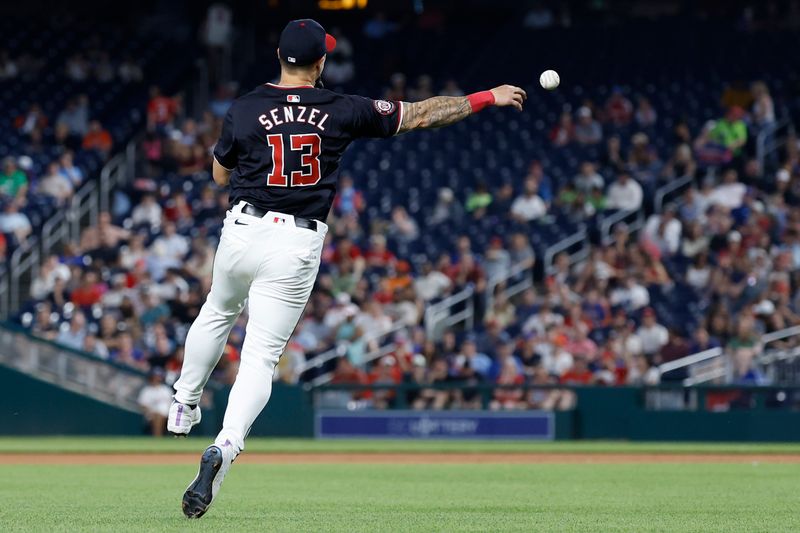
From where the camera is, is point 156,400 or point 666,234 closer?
point 156,400

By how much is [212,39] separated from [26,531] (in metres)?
20.2

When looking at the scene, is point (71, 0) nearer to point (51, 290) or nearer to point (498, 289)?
point (51, 290)

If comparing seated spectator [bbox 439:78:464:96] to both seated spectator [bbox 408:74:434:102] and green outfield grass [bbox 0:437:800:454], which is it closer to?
seated spectator [bbox 408:74:434:102]

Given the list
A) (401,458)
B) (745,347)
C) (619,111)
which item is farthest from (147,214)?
(745,347)

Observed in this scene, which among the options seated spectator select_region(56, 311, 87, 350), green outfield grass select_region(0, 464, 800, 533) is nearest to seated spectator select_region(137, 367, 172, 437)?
seated spectator select_region(56, 311, 87, 350)

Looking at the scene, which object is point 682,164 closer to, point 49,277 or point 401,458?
point 401,458

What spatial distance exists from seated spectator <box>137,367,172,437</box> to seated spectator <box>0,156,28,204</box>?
179 inches

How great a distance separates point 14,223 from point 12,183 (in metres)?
0.83

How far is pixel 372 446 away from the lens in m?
15.9

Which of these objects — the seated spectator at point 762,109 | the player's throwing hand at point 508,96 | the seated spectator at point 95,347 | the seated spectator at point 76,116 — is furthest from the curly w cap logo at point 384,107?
the seated spectator at point 76,116

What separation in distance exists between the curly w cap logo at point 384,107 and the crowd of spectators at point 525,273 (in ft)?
35.1

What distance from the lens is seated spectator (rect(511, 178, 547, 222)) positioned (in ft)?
65.5

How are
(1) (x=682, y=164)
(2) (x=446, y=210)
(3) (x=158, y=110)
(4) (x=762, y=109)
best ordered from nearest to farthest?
(1) (x=682, y=164), (4) (x=762, y=109), (2) (x=446, y=210), (3) (x=158, y=110)

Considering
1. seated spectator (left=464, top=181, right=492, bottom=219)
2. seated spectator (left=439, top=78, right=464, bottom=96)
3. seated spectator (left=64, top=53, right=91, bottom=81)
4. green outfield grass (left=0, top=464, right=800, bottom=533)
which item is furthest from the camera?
seated spectator (left=64, top=53, right=91, bottom=81)
